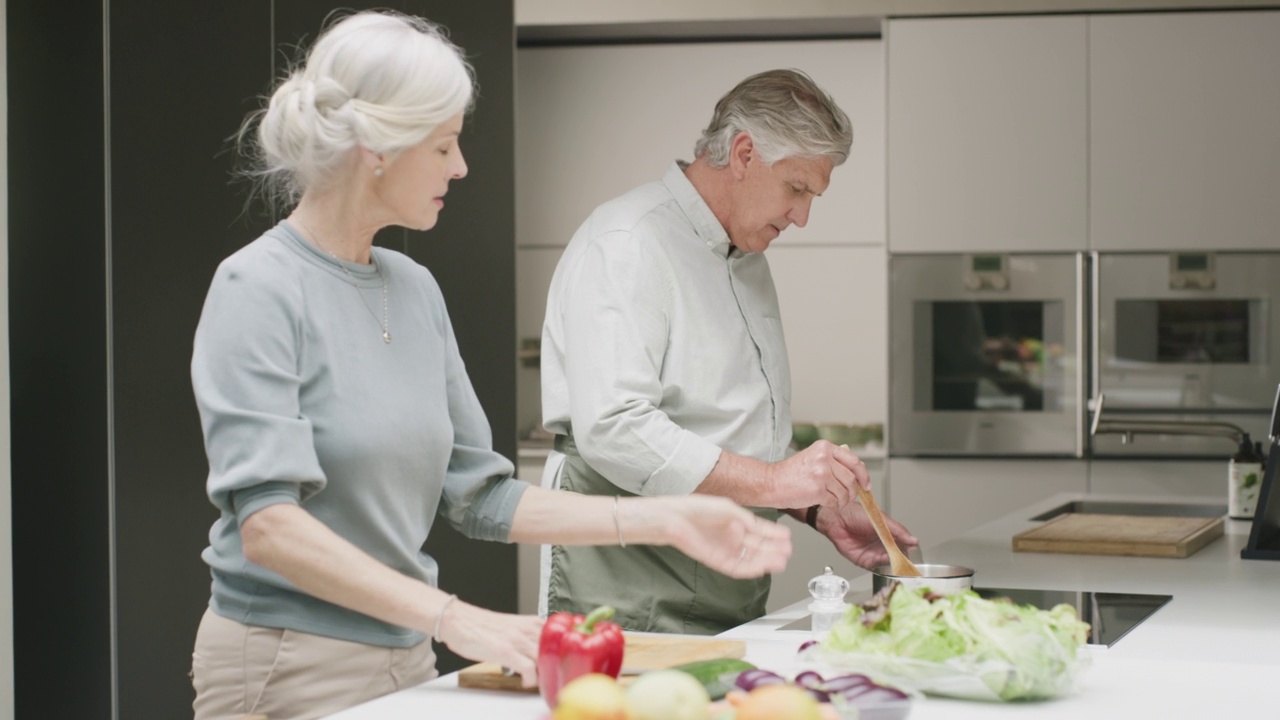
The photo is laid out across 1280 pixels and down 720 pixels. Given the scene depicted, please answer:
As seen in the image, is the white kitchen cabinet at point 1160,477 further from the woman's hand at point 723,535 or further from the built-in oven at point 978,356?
the woman's hand at point 723,535

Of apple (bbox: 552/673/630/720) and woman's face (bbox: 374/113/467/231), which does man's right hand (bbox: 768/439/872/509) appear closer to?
woman's face (bbox: 374/113/467/231)

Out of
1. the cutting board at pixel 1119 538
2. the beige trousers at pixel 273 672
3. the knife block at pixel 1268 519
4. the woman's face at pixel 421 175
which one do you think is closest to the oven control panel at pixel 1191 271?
the cutting board at pixel 1119 538

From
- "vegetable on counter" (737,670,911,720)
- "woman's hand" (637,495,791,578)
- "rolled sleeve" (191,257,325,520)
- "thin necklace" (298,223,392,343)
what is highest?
"thin necklace" (298,223,392,343)

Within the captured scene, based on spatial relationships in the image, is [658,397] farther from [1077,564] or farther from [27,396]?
[27,396]

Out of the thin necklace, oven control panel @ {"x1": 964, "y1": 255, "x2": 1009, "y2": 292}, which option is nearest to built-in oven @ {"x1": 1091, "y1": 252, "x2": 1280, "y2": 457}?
oven control panel @ {"x1": 964, "y1": 255, "x2": 1009, "y2": 292}

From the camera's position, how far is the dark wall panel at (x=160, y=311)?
3.08m

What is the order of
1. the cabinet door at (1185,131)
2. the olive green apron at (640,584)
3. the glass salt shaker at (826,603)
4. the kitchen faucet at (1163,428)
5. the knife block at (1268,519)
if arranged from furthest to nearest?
the cabinet door at (1185,131)
the kitchen faucet at (1163,428)
the knife block at (1268,519)
the olive green apron at (640,584)
the glass salt shaker at (826,603)

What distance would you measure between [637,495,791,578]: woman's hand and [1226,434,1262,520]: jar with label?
6.61 feet

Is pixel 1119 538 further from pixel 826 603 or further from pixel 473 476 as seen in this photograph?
pixel 473 476

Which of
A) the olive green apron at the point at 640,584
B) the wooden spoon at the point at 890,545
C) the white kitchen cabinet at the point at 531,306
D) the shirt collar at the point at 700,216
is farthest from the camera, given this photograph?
the white kitchen cabinet at the point at 531,306

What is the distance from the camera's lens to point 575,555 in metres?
2.27

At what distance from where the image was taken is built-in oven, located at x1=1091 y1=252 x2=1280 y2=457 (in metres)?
4.19

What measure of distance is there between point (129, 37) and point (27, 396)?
31.8 inches

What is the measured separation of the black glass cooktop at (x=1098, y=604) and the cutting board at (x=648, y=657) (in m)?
0.36
